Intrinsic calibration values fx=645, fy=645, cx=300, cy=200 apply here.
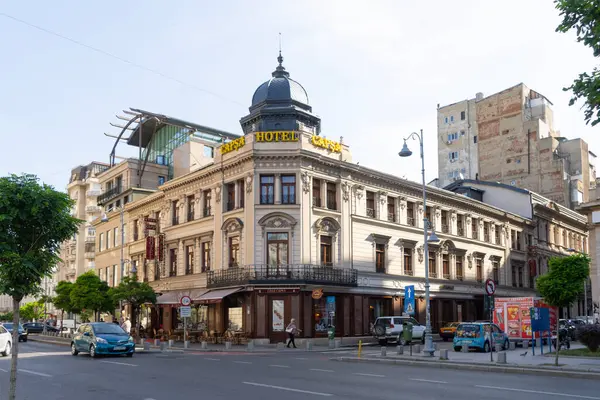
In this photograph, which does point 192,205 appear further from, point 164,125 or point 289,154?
point 164,125

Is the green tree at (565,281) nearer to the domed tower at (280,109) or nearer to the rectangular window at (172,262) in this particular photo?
the domed tower at (280,109)

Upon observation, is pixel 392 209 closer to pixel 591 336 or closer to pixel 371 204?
pixel 371 204

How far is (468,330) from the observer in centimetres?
3016

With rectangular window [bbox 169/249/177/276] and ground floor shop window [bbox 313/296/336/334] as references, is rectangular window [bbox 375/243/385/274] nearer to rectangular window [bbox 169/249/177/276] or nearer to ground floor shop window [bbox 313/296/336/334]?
ground floor shop window [bbox 313/296/336/334]

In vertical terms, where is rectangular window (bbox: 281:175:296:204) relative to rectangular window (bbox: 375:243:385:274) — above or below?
above

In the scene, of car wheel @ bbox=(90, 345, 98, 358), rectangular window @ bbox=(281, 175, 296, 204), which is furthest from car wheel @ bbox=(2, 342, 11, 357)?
rectangular window @ bbox=(281, 175, 296, 204)

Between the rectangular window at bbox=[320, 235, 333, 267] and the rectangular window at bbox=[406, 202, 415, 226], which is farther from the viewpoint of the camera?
the rectangular window at bbox=[406, 202, 415, 226]

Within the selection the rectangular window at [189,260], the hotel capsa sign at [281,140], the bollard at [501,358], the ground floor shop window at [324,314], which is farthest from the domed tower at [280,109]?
the bollard at [501,358]

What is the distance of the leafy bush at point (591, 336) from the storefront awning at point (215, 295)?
1969 centimetres

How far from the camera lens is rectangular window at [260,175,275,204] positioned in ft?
129

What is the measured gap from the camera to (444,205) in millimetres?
50438

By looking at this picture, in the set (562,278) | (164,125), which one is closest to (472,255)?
(562,278)

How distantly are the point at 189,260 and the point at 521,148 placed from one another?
44.8 meters

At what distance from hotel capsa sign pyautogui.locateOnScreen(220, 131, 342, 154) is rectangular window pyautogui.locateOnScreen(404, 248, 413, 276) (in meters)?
9.80
